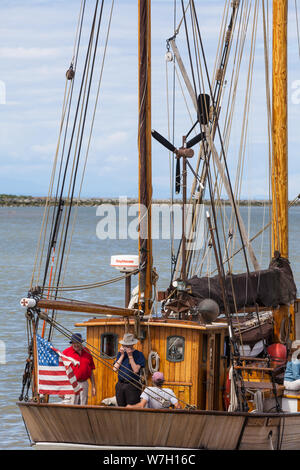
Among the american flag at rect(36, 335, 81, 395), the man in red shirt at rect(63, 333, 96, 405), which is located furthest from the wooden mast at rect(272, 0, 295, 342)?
the american flag at rect(36, 335, 81, 395)

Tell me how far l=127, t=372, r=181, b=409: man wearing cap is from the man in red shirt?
124 cm

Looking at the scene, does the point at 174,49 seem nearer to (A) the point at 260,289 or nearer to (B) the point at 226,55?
(B) the point at 226,55

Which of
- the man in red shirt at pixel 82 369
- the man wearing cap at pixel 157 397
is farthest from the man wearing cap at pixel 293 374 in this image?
the man in red shirt at pixel 82 369

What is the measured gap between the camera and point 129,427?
16.8 m

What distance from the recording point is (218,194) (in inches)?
957

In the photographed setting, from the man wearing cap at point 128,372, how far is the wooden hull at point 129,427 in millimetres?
730

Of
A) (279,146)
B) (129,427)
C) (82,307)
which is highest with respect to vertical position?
(279,146)

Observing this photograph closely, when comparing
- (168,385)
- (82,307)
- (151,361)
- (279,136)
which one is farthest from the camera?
(279,136)

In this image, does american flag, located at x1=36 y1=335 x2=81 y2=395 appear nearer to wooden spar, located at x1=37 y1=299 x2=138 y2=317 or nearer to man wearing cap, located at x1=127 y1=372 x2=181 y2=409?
wooden spar, located at x1=37 y1=299 x2=138 y2=317

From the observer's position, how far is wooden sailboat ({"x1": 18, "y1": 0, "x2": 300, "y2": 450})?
16797 mm

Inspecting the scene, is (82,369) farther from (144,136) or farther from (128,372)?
(144,136)

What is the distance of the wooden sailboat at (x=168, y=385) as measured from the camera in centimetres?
1680

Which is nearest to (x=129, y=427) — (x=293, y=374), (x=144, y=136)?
(x=293, y=374)

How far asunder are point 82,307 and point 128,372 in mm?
1475
